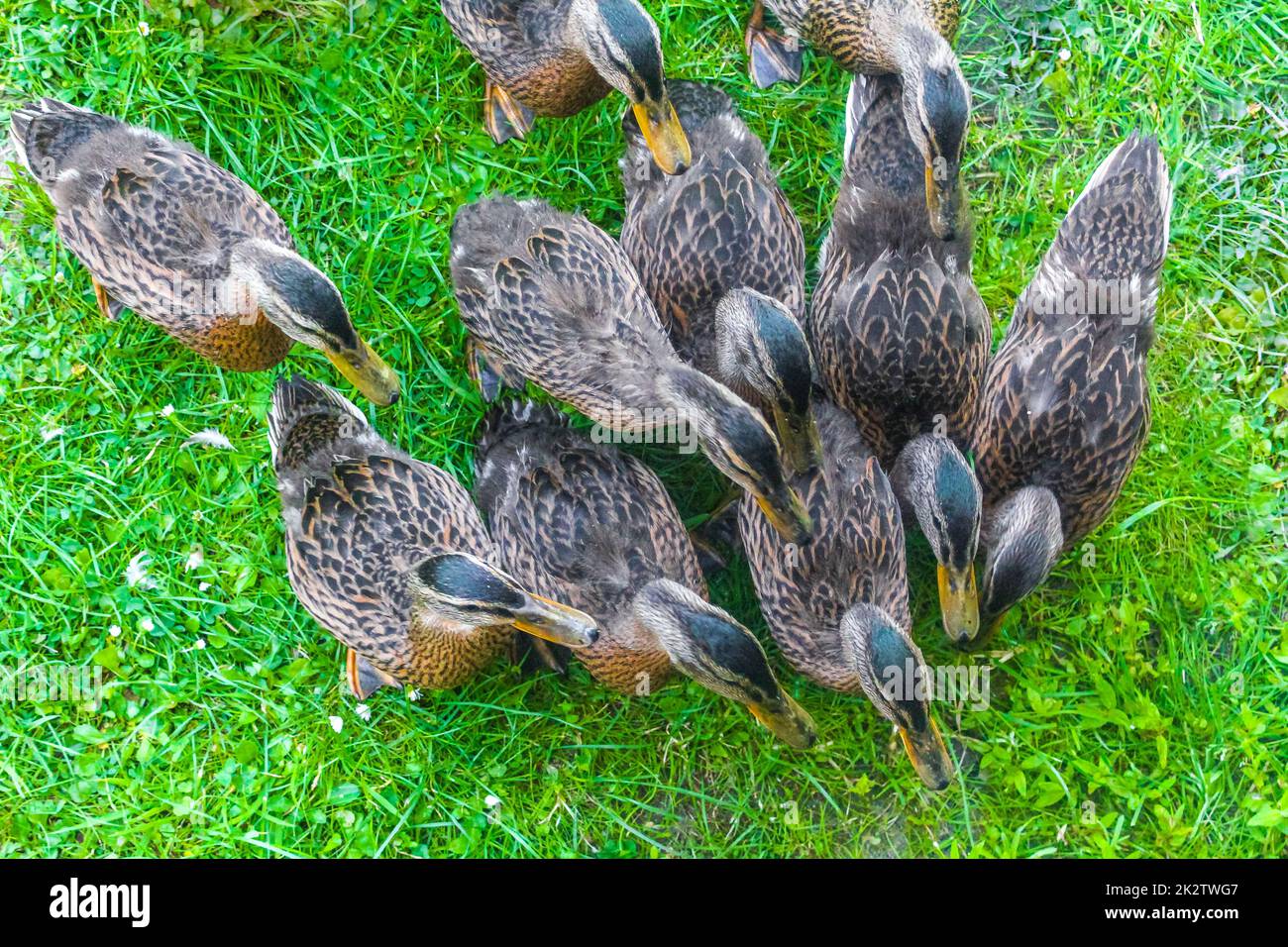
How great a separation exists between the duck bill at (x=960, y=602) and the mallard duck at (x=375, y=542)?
1.31 meters

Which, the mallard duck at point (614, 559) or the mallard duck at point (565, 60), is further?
the mallard duck at point (565, 60)

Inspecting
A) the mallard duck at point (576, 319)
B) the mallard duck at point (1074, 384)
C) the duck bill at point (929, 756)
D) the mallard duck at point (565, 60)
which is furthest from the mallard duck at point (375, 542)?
the mallard duck at point (1074, 384)

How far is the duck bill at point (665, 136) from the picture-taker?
429cm

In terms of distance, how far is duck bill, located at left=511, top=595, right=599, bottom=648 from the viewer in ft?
12.6

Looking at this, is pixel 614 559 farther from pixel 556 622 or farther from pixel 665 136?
pixel 665 136

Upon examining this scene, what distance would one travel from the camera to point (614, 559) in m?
4.20

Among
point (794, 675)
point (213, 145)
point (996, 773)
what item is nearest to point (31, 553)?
point (213, 145)

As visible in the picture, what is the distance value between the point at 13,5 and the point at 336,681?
311cm

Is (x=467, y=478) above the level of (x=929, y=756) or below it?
above

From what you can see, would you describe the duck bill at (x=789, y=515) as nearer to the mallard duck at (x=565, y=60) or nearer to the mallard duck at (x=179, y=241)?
the mallard duck at (x=565, y=60)

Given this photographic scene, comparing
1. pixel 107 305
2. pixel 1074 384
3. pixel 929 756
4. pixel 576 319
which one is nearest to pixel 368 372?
pixel 576 319

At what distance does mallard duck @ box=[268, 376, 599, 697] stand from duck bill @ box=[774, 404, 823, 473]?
3.09ft

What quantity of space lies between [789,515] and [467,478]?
1.42 metres
